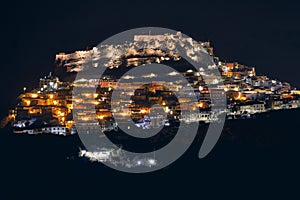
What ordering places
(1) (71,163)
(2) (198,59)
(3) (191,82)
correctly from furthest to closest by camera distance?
(2) (198,59) < (3) (191,82) < (1) (71,163)

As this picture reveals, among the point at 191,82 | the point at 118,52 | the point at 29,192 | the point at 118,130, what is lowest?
the point at 29,192

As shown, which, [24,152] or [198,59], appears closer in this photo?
[24,152]

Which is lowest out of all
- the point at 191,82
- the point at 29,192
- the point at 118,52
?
the point at 29,192

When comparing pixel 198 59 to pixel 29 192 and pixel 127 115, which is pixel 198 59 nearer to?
pixel 127 115

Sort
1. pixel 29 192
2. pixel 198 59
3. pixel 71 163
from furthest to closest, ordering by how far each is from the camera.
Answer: pixel 198 59, pixel 71 163, pixel 29 192

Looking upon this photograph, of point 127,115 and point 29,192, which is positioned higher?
point 127,115

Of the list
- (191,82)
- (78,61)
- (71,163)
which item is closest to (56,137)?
(71,163)

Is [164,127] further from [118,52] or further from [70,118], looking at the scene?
[118,52]

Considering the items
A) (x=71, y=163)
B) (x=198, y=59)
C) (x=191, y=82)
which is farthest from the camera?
(x=198, y=59)

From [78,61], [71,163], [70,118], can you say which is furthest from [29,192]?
[78,61]
